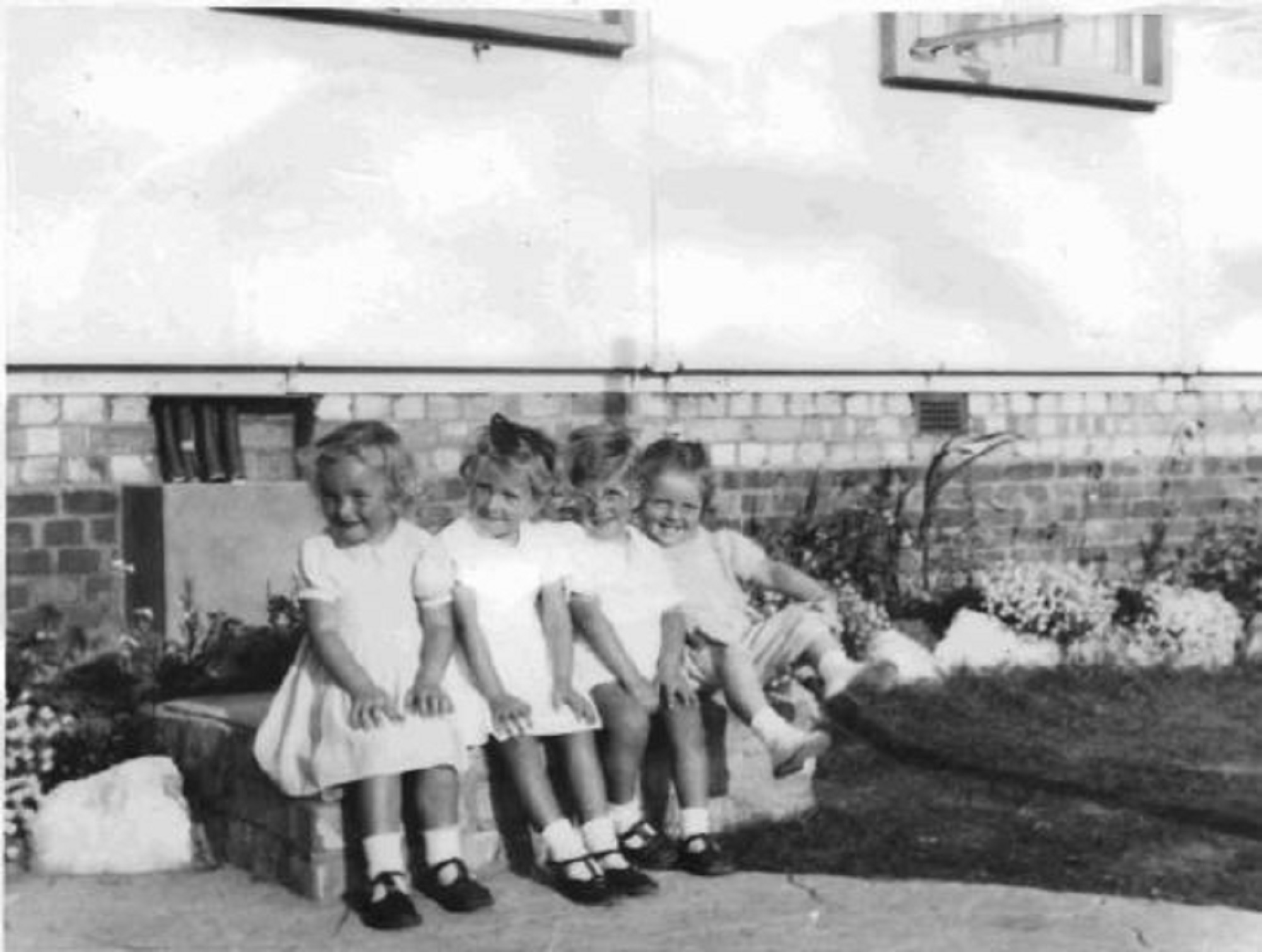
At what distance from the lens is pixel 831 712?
5.63 metres

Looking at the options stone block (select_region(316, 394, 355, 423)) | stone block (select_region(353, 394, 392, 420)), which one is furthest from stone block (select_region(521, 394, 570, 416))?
stone block (select_region(316, 394, 355, 423))

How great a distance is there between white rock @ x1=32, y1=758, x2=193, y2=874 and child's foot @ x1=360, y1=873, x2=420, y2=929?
0.71m

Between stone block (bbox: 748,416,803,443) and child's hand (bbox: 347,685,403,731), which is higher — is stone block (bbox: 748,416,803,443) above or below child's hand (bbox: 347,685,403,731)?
above

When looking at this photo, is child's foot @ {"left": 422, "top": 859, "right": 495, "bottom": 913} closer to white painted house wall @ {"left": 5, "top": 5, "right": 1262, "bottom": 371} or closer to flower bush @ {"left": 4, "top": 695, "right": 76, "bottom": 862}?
flower bush @ {"left": 4, "top": 695, "right": 76, "bottom": 862}

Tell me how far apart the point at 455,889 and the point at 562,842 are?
0.29m

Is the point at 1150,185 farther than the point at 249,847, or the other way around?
the point at 1150,185

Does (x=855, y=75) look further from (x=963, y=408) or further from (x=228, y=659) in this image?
(x=228, y=659)

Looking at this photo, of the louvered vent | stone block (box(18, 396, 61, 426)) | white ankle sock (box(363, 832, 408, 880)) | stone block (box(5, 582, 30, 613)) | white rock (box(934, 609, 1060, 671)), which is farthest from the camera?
the louvered vent

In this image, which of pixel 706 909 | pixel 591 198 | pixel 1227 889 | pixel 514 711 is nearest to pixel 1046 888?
pixel 1227 889

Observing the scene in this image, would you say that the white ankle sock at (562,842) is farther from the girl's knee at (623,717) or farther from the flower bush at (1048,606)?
the flower bush at (1048,606)

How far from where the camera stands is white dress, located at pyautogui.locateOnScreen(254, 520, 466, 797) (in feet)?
13.0

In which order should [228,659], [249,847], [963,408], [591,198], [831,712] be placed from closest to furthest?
1. [249,847]
2. [228,659]
3. [831,712]
4. [591,198]
5. [963,408]

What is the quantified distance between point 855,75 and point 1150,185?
156cm

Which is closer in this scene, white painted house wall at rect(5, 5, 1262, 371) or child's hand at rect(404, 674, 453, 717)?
child's hand at rect(404, 674, 453, 717)
